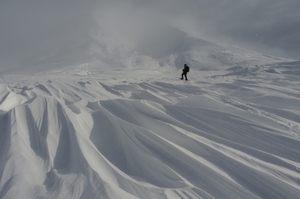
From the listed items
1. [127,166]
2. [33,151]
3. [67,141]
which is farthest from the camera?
[67,141]

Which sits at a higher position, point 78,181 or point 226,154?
point 226,154

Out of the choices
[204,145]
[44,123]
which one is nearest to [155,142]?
[204,145]

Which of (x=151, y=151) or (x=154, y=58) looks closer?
(x=151, y=151)

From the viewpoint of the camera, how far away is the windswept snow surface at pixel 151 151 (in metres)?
1.87

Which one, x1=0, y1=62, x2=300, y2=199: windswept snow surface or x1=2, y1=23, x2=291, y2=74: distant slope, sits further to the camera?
x1=2, y1=23, x2=291, y2=74: distant slope

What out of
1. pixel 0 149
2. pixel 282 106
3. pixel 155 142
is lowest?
pixel 0 149

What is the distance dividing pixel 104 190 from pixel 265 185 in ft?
5.33

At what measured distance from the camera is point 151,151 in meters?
2.50

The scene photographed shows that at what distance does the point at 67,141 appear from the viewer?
2.77 metres

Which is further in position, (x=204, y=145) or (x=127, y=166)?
(x=204, y=145)

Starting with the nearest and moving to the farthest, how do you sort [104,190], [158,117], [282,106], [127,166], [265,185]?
1. [104,190]
2. [265,185]
3. [127,166]
4. [158,117]
5. [282,106]

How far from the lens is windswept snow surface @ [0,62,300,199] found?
6.12 feet

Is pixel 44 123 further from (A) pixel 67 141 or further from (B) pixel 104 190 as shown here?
(B) pixel 104 190

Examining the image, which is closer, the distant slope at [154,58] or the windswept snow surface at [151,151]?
the windswept snow surface at [151,151]
